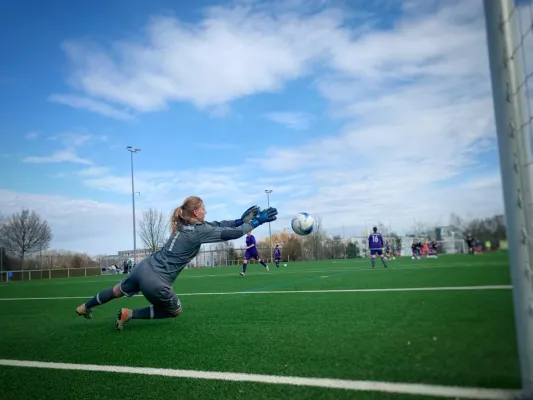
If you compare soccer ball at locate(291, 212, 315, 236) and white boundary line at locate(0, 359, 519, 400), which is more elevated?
soccer ball at locate(291, 212, 315, 236)

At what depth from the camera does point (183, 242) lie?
5.12 metres

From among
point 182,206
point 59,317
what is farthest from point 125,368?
point 59,317

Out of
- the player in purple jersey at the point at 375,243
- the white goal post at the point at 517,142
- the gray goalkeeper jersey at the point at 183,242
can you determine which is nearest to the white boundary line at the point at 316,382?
the white goal post at the point at 517,142

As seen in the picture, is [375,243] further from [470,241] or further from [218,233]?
[470,241]

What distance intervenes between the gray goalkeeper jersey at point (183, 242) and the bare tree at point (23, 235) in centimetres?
5222

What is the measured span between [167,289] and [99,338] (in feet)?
3.28

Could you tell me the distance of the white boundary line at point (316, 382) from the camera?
2.13 metres

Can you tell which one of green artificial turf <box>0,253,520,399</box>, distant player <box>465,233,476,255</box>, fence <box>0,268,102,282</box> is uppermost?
distant player <box>465,233,476,255</box>

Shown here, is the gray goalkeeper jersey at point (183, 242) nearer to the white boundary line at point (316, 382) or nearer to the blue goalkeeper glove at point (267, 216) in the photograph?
the blue goalkeeper glove at point (267, 216)

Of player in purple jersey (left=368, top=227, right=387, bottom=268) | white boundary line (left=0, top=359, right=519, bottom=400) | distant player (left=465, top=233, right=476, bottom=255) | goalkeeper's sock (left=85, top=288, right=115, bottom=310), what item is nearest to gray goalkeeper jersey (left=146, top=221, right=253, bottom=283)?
goalkeeper's sock (left=85, top=288, right=115, bottom=310)

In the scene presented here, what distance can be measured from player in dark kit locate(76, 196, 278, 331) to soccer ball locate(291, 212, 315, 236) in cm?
315

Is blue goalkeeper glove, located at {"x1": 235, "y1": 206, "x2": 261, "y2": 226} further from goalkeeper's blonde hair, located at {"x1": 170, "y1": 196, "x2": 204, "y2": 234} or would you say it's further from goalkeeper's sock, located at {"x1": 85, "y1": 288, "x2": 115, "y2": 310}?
goalkeeper's sock, located at {"x1": 85, "y1": 288, "x2": 115, "y2": 310}

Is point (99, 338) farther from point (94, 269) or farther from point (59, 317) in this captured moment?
point (94, 269)

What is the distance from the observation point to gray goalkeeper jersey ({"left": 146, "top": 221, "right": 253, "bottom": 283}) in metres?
5.07
